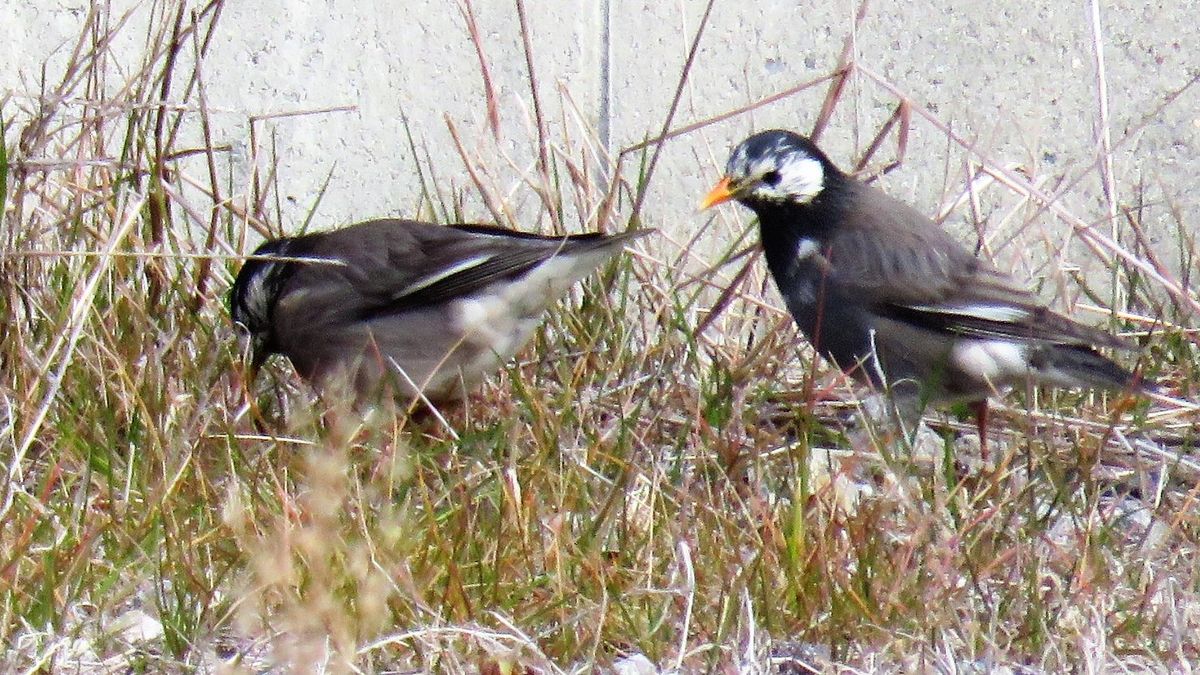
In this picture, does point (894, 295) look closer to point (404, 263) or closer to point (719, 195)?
point (719, 195)

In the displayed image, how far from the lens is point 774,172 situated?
4684mm

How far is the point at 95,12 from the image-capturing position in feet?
13.9

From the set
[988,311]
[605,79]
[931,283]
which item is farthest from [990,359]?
[605,79]

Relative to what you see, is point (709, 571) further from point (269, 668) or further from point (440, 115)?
point (440, 115)

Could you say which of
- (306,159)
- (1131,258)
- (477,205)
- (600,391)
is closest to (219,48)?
(306,159)

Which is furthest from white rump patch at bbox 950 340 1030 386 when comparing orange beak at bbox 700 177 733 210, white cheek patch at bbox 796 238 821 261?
orange beak at bbox 700 177 733 210

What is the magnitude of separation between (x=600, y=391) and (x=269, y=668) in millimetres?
1673

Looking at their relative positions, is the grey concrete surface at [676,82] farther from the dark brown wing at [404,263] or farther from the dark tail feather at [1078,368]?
the dark tail feather at [1078,368]

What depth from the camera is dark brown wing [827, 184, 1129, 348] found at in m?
4.44

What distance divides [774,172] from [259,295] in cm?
127

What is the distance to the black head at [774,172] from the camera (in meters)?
4.66

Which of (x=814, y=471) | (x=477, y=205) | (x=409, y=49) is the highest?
(x=409, y=49)

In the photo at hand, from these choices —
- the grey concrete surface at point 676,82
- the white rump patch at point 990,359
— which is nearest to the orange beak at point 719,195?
the grey concrete surface at point 676,82

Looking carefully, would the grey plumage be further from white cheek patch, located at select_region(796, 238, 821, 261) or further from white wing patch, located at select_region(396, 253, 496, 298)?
white wing patch, located at select_region(396, 253, 496, 298)
